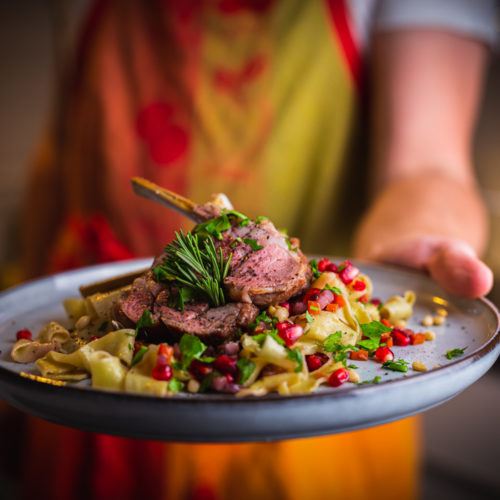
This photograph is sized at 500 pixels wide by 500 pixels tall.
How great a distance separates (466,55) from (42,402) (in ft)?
13.7

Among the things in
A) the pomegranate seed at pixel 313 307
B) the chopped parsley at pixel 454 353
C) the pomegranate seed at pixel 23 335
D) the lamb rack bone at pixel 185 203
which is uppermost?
the lamb rack bone at pixel 185 203

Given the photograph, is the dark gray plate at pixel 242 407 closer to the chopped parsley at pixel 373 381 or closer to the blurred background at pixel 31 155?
the chopped parsley at pixel 373 381

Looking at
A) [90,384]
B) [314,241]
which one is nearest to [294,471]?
[314,241]

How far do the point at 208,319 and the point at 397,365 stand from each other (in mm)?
720

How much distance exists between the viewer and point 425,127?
4.35 metres

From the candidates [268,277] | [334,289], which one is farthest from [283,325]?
[334,289]

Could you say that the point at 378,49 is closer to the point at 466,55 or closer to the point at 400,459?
the point at 466,55

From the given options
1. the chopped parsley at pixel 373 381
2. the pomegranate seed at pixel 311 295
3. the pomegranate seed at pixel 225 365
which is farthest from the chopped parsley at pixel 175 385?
the pomegranate seed at pixel 311 295

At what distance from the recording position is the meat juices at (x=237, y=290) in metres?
2.11

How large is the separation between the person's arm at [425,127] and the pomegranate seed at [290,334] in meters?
1.72

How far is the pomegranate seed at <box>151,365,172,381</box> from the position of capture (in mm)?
1832

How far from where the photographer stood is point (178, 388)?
6.00ft

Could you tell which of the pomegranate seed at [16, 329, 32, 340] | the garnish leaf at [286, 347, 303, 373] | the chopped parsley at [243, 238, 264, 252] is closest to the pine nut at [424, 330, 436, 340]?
the garnish leaf at [286, 347, 303, 373]

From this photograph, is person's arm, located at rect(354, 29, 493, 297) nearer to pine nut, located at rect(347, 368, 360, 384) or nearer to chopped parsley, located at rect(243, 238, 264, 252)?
chopped parsley, located at rect(243, 238, 264, 252)
